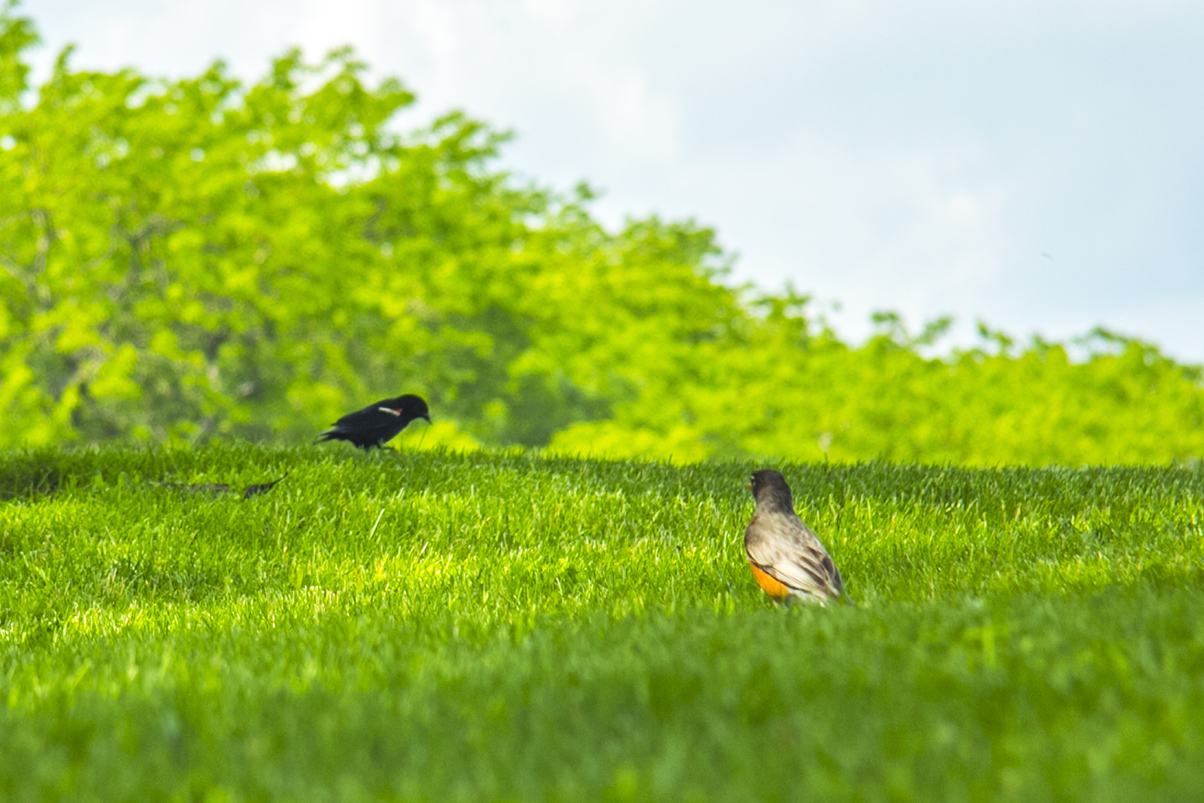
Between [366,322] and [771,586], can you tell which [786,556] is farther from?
[366,322]

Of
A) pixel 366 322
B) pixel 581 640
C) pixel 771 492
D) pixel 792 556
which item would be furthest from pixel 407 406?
pixel 366 322

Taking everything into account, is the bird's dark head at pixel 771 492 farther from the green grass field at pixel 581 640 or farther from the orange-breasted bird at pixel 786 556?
the green grass field at pixel 581 640

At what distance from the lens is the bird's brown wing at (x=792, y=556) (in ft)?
16.7

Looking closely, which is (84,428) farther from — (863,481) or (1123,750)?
(1123,750)

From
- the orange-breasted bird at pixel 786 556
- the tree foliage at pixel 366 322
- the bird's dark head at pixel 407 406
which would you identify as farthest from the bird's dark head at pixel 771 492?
the tree foliage at pixel 366 322

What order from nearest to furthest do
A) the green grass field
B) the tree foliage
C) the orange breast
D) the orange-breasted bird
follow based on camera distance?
the green grass field < the orange-breasted bird < the orange breast < the tree foliage

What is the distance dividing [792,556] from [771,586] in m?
0.23

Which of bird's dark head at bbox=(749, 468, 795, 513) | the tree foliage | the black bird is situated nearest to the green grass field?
bird's dark head at bbox=(749, 468, 795, 513)

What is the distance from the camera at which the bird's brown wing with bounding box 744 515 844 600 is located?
510 cm

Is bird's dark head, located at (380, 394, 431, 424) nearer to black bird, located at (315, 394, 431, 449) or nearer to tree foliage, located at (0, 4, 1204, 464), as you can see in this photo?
black bird, located at (315, 394, 431, 449)

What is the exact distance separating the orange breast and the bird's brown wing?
4cm

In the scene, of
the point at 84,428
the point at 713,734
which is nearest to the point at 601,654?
the point at 713,734

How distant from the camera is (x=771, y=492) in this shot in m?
5.83

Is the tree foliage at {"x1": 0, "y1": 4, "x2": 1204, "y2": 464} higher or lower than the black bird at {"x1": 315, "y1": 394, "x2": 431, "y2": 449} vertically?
higher
